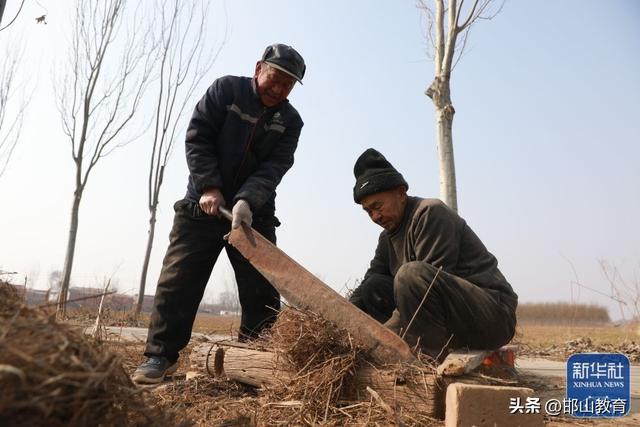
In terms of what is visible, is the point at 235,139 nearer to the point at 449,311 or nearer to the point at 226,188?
the point at 226,188

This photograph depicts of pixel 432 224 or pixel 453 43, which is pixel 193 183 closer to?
pixel 432 224

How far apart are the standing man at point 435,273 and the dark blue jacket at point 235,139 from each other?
669 millimetres

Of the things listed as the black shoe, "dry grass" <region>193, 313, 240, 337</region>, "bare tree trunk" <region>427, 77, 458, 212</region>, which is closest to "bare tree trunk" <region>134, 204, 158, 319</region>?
"dry grass" <region>193, 313, 240, 337</region>

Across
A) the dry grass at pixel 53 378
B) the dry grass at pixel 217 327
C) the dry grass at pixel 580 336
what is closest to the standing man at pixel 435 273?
the dry grass at pixel 217 327

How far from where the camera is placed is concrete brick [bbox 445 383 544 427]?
213 centimetres

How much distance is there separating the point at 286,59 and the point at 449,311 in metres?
1.78

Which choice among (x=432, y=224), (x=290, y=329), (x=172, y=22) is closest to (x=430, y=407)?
(x=290, y=329)

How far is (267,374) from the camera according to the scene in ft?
9.24

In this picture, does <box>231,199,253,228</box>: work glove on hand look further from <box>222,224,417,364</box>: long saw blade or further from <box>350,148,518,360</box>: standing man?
<box>350,148,518,360</box>: standing man

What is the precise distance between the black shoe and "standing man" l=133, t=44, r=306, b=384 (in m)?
0.01

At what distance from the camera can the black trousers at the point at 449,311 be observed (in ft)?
8.84

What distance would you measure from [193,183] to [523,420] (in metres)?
2.41

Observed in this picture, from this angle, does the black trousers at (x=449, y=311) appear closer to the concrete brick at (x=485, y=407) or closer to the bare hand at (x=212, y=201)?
the concrete brick at (x=485, y=407)

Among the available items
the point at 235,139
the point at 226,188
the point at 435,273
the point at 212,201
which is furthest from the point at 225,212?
the point at 435,273
